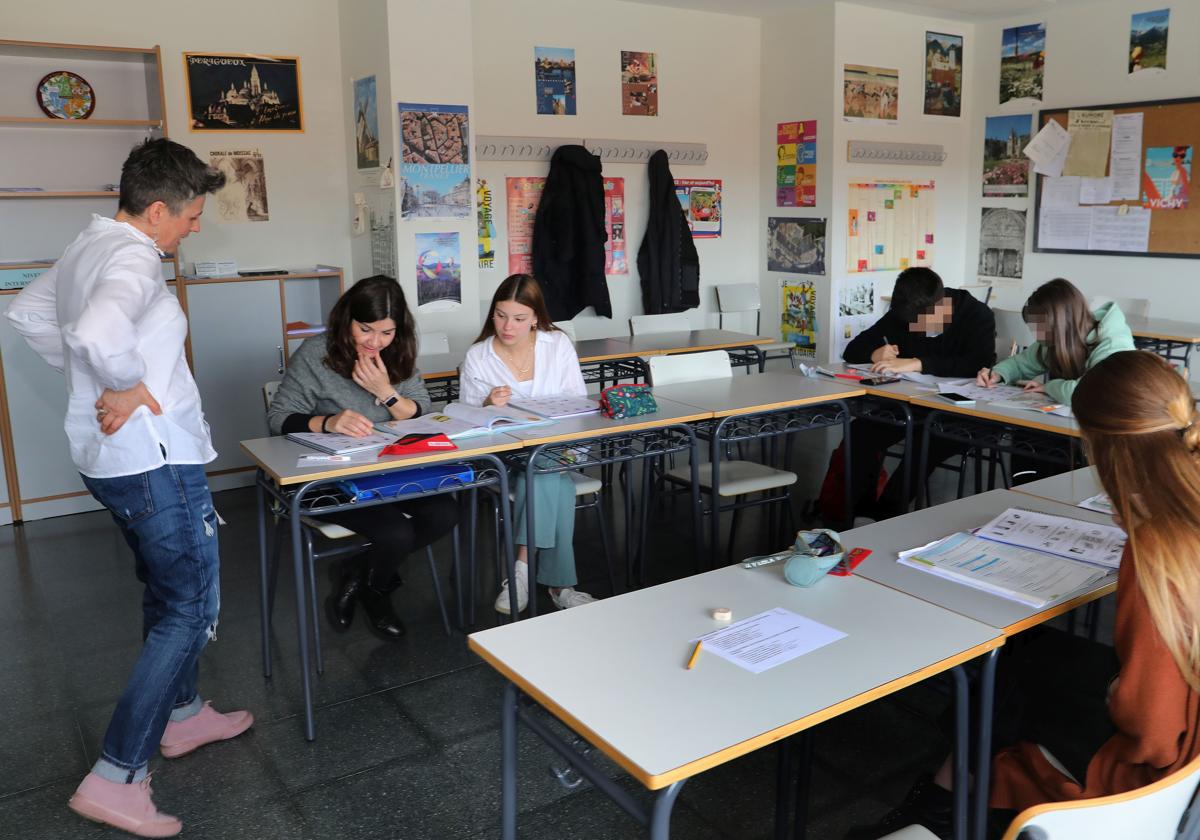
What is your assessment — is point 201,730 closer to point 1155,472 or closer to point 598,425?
point 598,425

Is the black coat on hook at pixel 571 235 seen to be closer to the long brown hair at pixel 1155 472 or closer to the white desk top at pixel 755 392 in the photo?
the white desk top at pixel 755 392

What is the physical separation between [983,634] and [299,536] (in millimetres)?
1785

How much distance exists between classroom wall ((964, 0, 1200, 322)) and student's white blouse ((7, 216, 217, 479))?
20.9 ft

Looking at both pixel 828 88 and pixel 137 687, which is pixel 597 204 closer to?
pixel 828 88

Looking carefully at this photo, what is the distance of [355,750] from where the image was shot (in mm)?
2707

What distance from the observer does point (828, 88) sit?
22.5 feet

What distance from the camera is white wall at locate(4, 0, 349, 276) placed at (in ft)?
16.7

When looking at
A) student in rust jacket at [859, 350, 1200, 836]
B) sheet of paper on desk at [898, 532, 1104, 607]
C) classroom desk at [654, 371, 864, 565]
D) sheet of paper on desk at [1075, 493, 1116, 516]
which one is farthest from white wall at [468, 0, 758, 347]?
student in rust jacket at [859, 350, 1200, 836]

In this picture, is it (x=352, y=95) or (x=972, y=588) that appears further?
(x=352, y=95)

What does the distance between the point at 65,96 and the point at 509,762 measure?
15.6 ft

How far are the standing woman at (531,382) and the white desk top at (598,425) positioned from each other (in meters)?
0.21

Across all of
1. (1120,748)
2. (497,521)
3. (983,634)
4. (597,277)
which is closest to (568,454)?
(497,521)

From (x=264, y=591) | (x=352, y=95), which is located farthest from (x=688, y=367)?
(x=352, y=95)

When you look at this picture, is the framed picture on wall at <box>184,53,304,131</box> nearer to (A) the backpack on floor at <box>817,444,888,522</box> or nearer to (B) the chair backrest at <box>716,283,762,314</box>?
(B) the chair backrest at <box>716,283,762,314</box>
